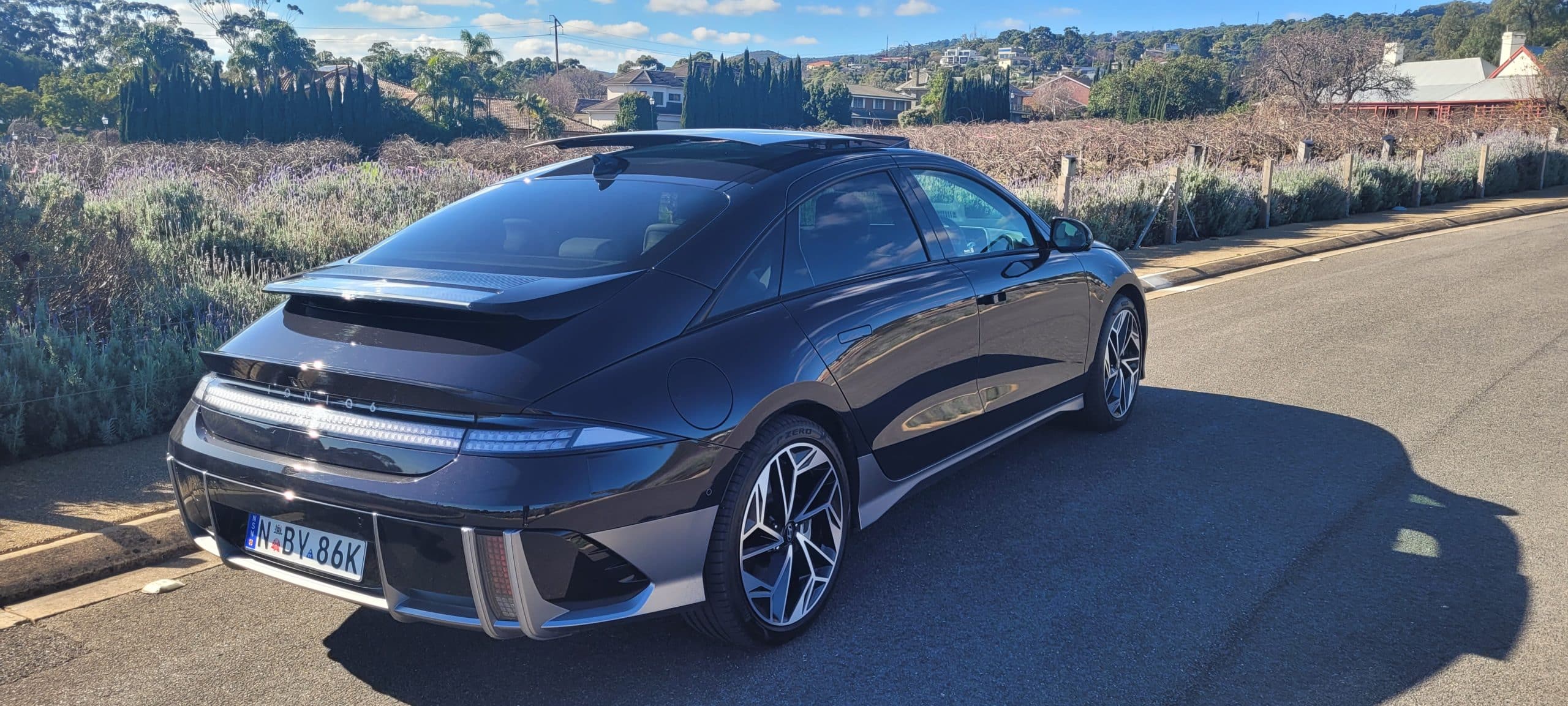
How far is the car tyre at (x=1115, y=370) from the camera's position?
569 centimetres

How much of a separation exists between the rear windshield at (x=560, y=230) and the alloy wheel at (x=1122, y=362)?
114 inches

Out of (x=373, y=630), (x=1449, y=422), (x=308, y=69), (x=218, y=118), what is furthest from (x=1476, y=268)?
(x=308, y=69)

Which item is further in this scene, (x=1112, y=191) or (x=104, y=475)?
(x=1112, y=191)

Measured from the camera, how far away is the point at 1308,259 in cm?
1398

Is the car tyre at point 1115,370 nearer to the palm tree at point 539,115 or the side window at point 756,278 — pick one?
the side window at point 756,278

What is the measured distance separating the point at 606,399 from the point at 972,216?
2576 millimetres

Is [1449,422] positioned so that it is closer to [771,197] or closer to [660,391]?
[771,197]

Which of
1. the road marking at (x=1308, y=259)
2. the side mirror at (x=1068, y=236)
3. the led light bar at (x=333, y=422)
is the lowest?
the road marking at (x=1308, y=259)

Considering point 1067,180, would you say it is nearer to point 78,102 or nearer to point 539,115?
point 78,102

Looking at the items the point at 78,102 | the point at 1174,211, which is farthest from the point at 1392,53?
the point at 78,102

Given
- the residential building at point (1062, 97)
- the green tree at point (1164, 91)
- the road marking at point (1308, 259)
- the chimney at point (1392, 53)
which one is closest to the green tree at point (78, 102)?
the residential building at point (1062, 97)

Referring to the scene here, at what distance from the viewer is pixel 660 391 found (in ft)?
10.0

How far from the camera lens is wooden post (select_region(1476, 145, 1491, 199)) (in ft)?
77.0

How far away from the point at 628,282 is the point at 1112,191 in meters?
12.7
